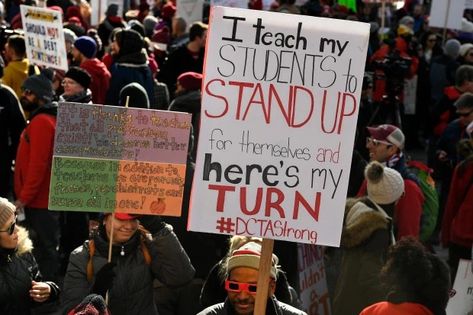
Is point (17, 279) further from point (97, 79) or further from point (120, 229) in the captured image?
point (97, 79)

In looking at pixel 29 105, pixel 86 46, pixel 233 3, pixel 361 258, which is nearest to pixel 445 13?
pixel 233 3

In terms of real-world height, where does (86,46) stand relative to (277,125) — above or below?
below

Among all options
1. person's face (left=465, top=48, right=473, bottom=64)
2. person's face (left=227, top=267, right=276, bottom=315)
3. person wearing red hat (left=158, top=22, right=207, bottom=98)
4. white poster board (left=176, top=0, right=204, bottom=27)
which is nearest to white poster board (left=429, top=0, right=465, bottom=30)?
person's face (left=465, top=48, right=473, bottom=64)

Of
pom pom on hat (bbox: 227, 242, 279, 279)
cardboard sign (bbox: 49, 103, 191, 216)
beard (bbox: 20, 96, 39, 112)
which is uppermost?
cardboard sign (bbox: 49, 103, 191, 216)

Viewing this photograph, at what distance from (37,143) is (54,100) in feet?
3.47

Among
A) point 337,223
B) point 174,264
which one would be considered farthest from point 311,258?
point 337,223

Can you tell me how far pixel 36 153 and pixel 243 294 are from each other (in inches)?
134

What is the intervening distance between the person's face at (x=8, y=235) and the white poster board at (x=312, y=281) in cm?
200

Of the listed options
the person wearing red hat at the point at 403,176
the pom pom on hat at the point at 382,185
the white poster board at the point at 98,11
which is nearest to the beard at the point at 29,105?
the person wearing red hat at the point at 403,176

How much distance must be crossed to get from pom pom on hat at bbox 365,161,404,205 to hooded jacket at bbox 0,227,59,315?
222 cm

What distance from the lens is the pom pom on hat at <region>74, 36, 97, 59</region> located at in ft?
35.8

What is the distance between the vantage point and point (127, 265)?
18.6ft

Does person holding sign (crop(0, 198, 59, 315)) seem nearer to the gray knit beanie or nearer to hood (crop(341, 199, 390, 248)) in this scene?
the gray knit beanie

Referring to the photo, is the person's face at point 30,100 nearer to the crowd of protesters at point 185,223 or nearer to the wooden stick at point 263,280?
the crowd of protesters at point 185,223
